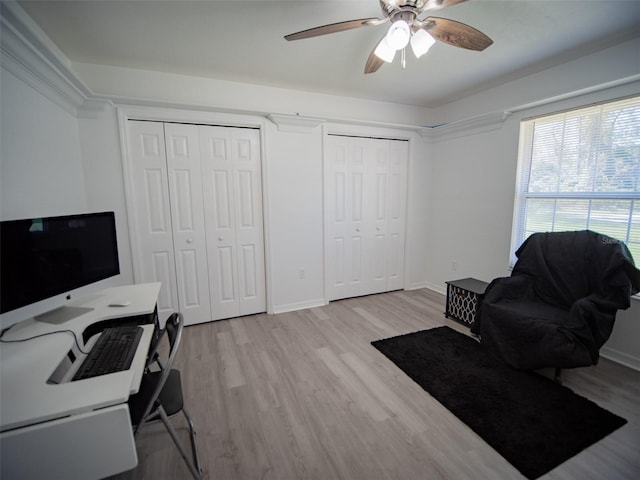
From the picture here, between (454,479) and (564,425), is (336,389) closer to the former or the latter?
(454,479)

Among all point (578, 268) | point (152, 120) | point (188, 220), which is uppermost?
point (152, 120)

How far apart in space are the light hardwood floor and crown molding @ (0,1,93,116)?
2248 millimetres

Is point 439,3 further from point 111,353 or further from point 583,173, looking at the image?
point 111,353

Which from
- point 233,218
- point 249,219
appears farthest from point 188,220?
point 249,219

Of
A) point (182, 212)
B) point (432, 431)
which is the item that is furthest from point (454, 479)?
point (182, 212)

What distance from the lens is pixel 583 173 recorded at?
247cm

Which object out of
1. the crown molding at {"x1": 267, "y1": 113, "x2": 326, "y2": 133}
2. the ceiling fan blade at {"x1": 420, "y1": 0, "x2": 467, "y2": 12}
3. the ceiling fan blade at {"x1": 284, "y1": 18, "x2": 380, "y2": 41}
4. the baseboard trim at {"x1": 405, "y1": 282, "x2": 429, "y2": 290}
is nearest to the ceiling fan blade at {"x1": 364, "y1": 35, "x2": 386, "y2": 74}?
the ceiling fan blade at {"x1": 284, "y1": 18, "x2": 380, "y2": 41}

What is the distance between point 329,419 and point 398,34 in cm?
227

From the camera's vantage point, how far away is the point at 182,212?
112 inches

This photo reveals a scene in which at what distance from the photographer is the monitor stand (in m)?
1.50

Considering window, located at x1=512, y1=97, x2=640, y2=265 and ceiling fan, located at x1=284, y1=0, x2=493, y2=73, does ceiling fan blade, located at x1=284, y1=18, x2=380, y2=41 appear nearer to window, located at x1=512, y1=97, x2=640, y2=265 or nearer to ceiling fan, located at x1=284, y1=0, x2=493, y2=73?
ceiling fan, located at x1=284, y1=0, x2=493, y2=73

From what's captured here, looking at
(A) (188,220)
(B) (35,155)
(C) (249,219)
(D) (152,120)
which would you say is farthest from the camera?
(C) (249,219)

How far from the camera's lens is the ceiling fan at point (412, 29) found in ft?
4.85

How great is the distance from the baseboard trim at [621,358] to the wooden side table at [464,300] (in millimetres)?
983
